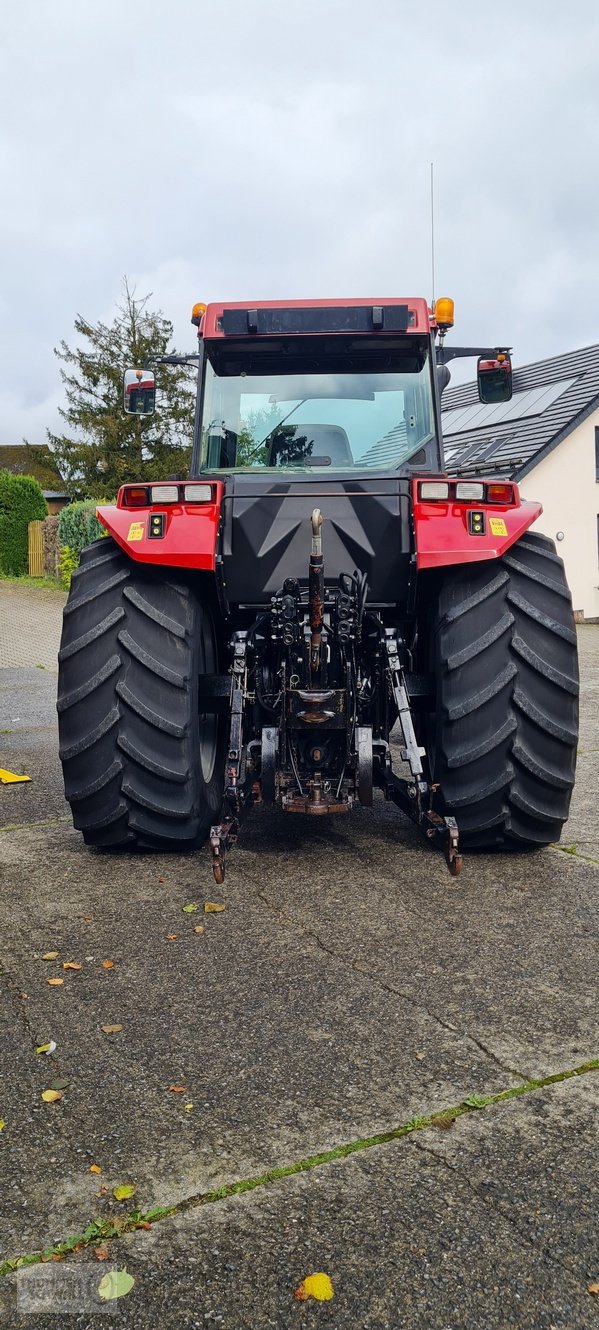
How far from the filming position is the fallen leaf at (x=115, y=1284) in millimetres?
1910

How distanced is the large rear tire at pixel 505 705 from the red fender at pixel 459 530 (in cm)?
17

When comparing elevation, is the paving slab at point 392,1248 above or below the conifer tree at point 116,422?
below

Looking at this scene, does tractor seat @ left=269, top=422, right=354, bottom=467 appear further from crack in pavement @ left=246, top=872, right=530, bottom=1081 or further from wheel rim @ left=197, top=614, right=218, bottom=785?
crack in pavement @ left=246, top=872, right=530, bottom=1081

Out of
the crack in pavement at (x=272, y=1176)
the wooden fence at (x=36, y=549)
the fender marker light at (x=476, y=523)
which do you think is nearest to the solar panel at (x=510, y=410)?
the wooden fence at (x=36, y=549)

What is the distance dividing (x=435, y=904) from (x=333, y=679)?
1008 millimetres

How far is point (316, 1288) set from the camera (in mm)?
1924

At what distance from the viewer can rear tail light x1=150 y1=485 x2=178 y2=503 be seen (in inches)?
174

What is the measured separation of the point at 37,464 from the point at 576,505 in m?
19.5

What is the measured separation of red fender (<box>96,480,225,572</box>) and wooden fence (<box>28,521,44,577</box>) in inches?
910

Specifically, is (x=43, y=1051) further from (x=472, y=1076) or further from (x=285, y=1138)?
(x=472, y=1076)

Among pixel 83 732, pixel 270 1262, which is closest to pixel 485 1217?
pixel 270 1262

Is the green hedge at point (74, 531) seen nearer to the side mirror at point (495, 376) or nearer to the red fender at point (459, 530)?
the side mirror at point (495, 376)

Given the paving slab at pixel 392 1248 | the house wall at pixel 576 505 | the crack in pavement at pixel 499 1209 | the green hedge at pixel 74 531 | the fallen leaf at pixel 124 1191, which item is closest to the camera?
the paving slab at pixel 392 1248

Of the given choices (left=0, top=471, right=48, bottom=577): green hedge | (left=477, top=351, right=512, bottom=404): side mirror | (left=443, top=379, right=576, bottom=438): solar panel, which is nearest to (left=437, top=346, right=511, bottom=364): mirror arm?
(left=477, top=351, right=512, bottom=404): side mirror
